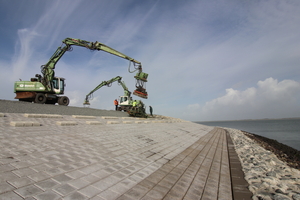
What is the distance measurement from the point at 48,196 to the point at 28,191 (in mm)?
300

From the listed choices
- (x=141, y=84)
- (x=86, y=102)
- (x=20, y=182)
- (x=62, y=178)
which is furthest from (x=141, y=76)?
(x=20, y=182)

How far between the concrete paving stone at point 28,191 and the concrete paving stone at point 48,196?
3.0 inches

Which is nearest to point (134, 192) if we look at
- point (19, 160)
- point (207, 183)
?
point (207, 183)

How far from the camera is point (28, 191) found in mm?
2385

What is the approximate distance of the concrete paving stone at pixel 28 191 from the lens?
90.4 inches

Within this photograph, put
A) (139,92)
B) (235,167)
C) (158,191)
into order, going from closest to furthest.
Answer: (158,191) → (235,167) → (139,92)

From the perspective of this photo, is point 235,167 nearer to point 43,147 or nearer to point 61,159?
point 61,159

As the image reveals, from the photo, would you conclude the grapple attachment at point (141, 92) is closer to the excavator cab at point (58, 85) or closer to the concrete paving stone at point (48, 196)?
the excavator cab at point (58, 85)

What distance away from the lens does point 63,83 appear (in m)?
17.6

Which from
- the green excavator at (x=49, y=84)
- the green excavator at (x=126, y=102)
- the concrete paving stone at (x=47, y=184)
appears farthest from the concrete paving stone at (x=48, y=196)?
the green excavator at (x=126, y=102)

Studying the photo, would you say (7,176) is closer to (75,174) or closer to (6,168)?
(6,168)

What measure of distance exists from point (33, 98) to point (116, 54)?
34.0ft

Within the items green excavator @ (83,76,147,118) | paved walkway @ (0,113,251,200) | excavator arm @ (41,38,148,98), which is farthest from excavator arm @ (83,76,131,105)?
paved walkway @ (0,113,251,200)

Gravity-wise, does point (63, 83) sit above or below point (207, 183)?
above
